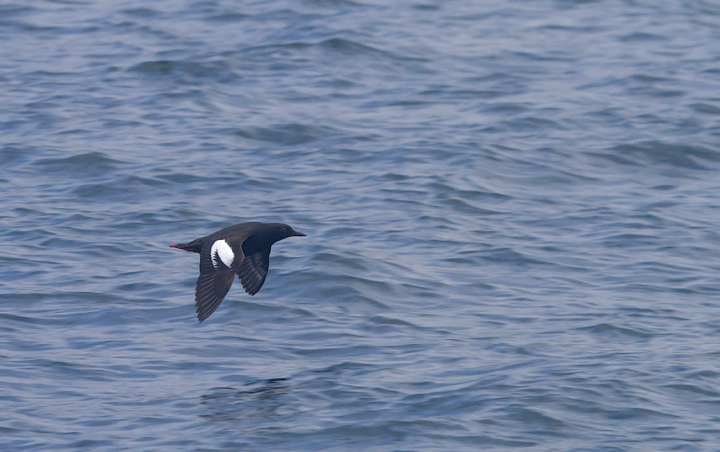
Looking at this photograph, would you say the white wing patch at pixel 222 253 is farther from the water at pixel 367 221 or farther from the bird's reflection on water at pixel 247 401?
the bird's reflection on water at pixel 247 401

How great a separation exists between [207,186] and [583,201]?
391 centimetres

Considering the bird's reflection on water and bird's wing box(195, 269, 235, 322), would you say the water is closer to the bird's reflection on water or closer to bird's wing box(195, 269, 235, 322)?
the bird's reflection on water

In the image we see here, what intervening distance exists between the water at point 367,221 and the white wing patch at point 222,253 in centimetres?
77

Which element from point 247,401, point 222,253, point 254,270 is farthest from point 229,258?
point 247,401

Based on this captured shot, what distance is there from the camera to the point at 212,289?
7531 mm

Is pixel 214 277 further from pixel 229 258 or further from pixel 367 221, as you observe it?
pixel 367 221

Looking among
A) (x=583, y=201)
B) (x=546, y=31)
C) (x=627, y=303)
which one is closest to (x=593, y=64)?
(x=546, y=31)

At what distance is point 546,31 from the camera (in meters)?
16.4

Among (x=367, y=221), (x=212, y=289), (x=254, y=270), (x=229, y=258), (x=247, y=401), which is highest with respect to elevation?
(x=229, y=258)

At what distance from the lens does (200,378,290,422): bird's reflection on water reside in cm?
683

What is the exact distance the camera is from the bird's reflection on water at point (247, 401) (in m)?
6.83

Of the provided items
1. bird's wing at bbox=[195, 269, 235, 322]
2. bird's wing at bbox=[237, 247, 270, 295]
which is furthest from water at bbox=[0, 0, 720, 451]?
bird's wing at bbox=[195, 269, 235, 322]

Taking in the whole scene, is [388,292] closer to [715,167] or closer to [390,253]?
[390,253]

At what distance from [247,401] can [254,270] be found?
1515 millimetres
